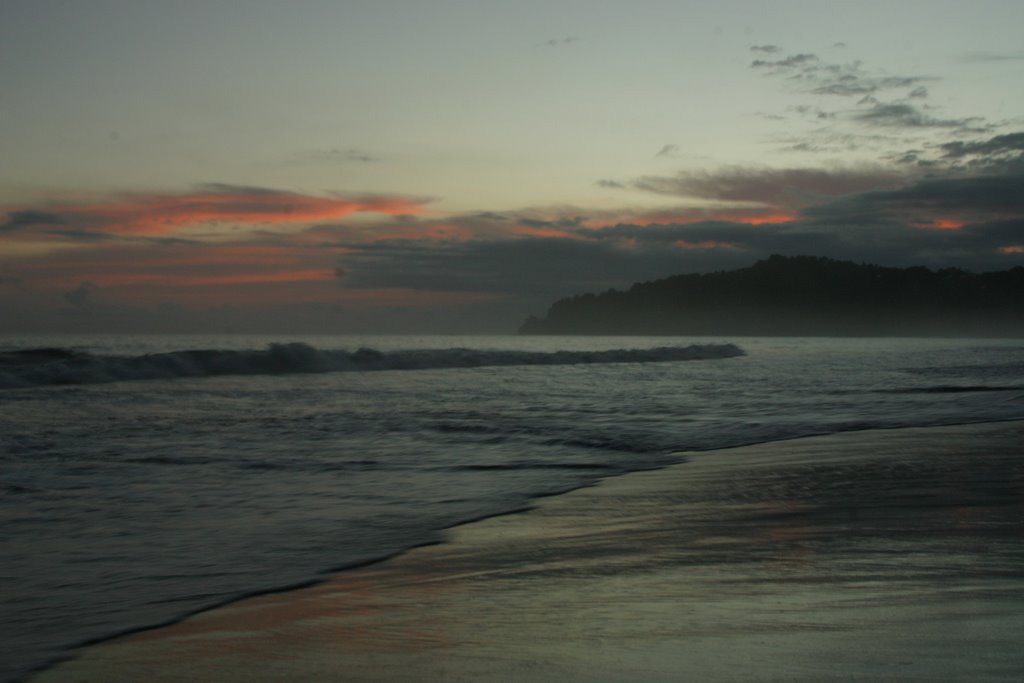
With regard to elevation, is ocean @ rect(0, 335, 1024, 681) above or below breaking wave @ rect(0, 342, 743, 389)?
below

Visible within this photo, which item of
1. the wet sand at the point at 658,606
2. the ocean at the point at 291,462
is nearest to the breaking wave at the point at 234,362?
the ocean at the point at 291,462

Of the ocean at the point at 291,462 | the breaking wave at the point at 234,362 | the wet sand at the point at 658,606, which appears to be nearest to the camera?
the wet sand at the point at 658,606

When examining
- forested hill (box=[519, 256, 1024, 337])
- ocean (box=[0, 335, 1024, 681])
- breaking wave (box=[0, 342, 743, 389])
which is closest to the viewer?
ocean (box=[0, 335, 1024, 681])

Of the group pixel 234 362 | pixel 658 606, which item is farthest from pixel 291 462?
pixel 234 362

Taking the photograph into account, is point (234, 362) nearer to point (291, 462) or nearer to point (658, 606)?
point (291, 462)

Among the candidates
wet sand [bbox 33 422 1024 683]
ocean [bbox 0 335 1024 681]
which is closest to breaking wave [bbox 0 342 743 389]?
ocean [bbox 0 335 1024 681]

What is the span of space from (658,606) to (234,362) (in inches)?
1002

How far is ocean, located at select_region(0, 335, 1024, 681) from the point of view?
3.94m

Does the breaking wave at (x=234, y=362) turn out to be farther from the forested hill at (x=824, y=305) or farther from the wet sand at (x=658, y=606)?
the forested hill at (x=824, y=305)

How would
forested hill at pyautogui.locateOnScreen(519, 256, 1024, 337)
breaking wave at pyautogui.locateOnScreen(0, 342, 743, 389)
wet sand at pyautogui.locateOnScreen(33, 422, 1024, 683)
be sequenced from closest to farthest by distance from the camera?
wet sand at pyautogui.locateOnScreen(33, 422, 1024, 683) < breaking wave at pyautogui.locateOnScreen(0, 342, 743, 389) < forested hill at pyautogui.locateOnScreen(519, 256, 1024, 337)

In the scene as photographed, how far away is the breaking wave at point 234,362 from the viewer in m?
21.8

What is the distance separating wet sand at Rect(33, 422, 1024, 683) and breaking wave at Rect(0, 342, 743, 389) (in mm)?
18721

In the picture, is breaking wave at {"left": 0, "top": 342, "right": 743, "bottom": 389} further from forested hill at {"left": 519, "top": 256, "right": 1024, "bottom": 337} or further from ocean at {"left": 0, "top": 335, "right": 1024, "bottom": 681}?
forested hill at {"left": 519, "top": 256, "right": 1024, "bottom": 337}

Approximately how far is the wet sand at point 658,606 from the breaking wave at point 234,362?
737 inches
